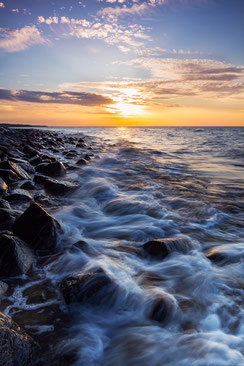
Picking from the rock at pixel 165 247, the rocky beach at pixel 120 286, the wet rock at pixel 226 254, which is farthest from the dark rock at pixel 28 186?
the wet rock at pixel 226 254

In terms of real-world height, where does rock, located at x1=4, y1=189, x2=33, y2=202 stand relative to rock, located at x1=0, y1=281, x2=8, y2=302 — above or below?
above

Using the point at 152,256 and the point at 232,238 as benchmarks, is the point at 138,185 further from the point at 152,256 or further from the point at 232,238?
the point at 152,256

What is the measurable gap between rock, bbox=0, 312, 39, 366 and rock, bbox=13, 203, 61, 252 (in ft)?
4.09

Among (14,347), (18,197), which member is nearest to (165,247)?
(14,347)

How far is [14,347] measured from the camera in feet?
3.76

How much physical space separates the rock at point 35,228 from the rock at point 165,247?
109 cm

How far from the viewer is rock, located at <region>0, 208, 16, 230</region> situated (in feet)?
8.70

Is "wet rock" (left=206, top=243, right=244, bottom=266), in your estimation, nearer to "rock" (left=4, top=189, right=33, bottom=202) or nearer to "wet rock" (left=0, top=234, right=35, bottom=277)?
"wet rock" (left=0, top=234, right=35, bottom=277)

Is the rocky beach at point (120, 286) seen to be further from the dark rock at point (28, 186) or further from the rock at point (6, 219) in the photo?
the dark rock at point (28, 186)

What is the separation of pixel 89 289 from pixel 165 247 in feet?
3.57

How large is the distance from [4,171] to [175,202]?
352 centimetres

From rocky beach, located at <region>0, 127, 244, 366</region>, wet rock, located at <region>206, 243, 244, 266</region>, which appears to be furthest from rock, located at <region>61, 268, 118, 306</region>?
wet rock, located at <region>206, 243, 244, 266</region>

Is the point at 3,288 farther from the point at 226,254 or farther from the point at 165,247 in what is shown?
the point at 226,254

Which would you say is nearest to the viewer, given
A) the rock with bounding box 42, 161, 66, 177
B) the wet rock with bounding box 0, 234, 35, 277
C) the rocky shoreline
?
the rocky shoreline
